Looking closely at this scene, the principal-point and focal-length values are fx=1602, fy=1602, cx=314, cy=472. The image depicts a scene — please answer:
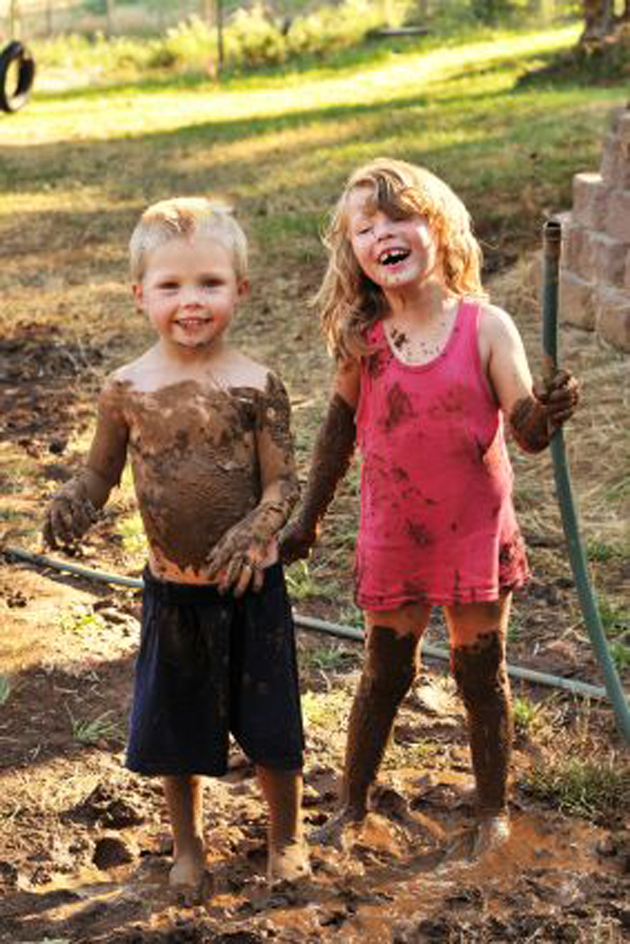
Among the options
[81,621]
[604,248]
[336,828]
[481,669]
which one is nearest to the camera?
[481,669]

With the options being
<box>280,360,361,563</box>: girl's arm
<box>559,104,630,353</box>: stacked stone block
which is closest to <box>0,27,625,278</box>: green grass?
<box>559,104,630,353</box>: stacked stone block

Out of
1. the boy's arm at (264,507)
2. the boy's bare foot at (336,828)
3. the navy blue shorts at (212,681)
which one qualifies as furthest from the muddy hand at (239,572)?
the boy's bare foot at (336,828)

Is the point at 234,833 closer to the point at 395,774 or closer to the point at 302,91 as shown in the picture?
the point at 395,774

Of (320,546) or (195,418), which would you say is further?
(320,546)

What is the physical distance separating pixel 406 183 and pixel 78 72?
19.8 metres

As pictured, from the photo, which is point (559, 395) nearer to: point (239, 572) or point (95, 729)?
point (239, 572)

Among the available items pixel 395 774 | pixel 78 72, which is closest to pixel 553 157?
pixel 395 774

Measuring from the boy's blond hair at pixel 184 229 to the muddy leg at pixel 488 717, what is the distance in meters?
0.87

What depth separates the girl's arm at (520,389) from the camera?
2.82m

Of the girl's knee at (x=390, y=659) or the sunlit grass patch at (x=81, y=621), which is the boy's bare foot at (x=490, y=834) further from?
the sunlit grass patch at (x=81, y=621)

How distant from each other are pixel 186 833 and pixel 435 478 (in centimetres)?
88

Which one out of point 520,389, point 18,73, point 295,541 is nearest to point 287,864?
point 295,541

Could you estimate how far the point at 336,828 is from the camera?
11.2ft

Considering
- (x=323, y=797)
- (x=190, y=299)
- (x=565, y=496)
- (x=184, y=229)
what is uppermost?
(x=184, y=229)
